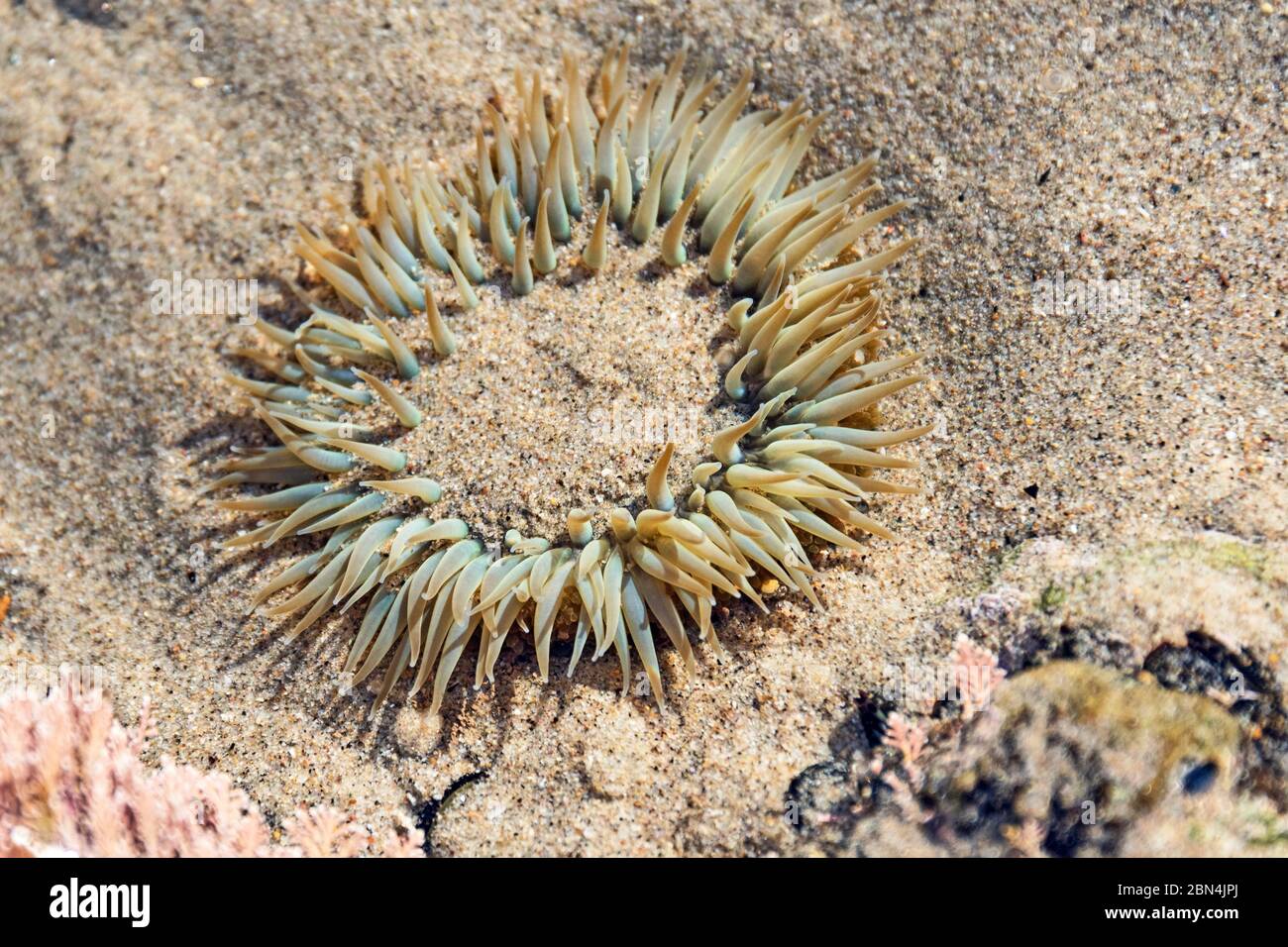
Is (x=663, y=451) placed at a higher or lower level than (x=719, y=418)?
lower

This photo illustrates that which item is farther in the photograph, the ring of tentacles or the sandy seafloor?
the ring of tentacles

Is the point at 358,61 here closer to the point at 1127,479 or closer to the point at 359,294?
the point at 359,294

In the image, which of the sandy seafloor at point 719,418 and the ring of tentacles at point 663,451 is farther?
the ring of tentacles at point 663,451

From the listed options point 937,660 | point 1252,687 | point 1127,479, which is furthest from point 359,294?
point 1252,687
